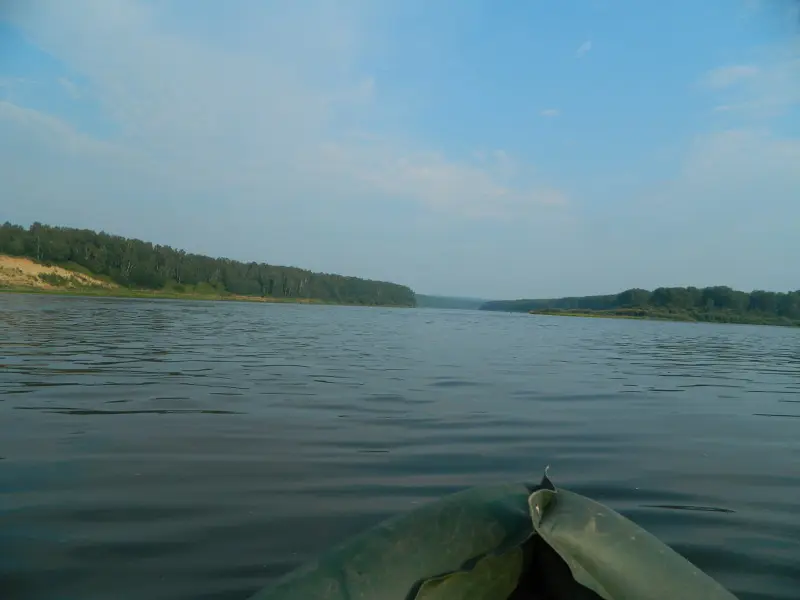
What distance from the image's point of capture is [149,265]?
464 feet

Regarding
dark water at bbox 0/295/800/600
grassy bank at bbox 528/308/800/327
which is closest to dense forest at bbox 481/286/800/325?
grassy bank at bbox 528/308/800/327

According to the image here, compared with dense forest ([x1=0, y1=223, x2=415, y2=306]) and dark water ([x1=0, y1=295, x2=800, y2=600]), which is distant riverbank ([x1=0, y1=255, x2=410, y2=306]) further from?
dark water ([x1=0, y1=295, x2=800, y2=600])

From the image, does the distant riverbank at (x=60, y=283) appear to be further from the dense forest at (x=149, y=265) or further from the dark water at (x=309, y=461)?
the dark water at (x=309, y=461)

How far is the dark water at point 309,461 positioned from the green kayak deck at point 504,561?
137 cm

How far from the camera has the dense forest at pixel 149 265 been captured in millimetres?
125875

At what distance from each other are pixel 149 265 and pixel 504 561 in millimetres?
153035

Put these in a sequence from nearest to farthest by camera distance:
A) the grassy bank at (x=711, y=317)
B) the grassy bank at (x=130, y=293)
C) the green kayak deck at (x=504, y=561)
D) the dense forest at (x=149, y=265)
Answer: the green kayak deck at (x=504, y=561), the grassy bank at (x=130, y=293), the grassy bank at (x=711, y=317), the dense forest at (x=149, y=265)

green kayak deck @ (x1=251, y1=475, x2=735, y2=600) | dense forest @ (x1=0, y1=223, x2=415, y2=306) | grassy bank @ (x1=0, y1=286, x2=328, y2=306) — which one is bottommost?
grassy bank @ (x1=0, y1=286, x2=328, y2=306)

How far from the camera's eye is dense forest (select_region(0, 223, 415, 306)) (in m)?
126

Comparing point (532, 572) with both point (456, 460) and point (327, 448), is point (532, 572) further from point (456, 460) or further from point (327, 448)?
point (327, 448)

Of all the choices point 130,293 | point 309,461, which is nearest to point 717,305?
point 130,293

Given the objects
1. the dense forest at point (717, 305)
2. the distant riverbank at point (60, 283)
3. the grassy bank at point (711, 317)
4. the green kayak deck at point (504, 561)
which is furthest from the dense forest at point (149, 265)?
the green kayak deck at point (504, 561)

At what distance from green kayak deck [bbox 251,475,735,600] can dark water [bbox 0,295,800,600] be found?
1.37 m

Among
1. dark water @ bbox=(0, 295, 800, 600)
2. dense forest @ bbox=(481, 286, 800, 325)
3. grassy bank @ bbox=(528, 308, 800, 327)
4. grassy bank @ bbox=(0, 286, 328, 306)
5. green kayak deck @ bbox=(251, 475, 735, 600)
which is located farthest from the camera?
dense forest @ bbox=(481, 286, 800, 325)
